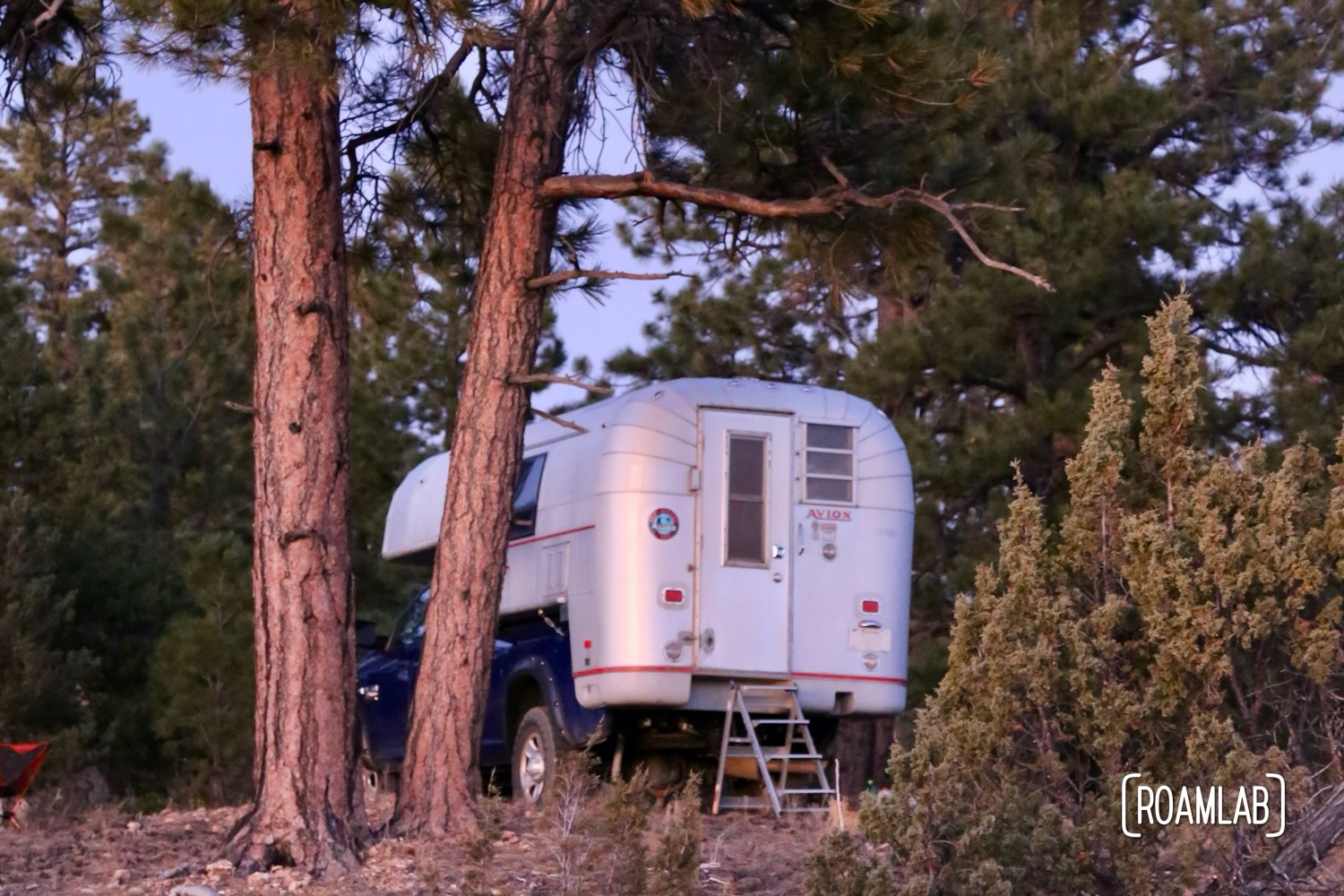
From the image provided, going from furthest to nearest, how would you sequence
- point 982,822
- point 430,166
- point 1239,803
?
point 430,166 → point 1239,803 → point 982,822

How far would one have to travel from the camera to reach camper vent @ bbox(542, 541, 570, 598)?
11.0 meters

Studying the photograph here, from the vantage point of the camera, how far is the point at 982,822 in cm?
604

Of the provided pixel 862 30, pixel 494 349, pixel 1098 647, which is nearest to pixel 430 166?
pixel 494 349

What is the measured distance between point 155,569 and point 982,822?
43.9 feet

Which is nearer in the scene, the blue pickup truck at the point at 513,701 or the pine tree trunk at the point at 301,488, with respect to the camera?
the pine tree trunk at the point at 301,488

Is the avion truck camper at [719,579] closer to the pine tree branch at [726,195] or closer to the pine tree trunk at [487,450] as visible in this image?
the pine tree trunk at [487,450]

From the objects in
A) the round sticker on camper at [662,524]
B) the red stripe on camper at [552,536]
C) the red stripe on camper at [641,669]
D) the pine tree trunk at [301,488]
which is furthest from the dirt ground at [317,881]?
the red stripe on camper at [552,536]

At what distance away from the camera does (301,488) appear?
779 cm

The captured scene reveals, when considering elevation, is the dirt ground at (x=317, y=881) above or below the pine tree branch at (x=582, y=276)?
below

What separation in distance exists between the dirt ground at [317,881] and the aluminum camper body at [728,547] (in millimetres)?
1723

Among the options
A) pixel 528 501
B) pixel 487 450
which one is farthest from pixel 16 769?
pixel 528 501

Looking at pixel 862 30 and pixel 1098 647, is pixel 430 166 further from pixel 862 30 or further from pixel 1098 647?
pixel 1098 647

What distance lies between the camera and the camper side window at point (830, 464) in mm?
10867

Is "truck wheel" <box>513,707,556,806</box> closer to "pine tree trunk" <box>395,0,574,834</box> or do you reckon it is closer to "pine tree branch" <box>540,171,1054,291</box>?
"pine tree trunk" <box>395,0,574,834</box>
